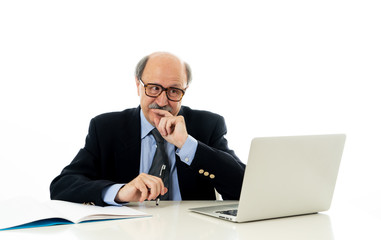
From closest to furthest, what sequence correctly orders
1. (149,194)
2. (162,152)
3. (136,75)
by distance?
(149,194) → (162,152) → (136,75)

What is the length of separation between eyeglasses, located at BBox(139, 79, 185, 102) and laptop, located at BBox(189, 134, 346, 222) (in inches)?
29.5

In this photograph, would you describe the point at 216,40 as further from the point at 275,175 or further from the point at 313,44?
the point at 275,175

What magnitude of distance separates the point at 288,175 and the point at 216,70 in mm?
2808

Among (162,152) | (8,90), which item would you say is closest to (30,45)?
(8,90)

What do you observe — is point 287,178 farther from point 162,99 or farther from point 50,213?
point 162,99

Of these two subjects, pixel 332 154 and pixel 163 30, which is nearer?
pixel 332 154

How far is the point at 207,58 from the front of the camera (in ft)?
14.0

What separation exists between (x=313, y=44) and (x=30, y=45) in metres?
2.48

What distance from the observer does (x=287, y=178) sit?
1562mm

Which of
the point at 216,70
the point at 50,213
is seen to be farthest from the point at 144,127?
the point at 216,70

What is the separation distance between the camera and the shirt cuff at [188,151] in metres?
2.05

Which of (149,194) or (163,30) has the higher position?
(163,30)

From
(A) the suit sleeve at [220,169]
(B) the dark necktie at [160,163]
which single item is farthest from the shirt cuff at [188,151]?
(B) the dark necktie at [160,163]

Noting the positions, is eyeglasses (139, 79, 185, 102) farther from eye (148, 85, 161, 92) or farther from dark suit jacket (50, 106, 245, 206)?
dark suit jacket (50, 106, 245, 206)
